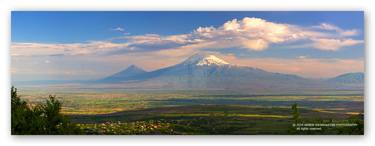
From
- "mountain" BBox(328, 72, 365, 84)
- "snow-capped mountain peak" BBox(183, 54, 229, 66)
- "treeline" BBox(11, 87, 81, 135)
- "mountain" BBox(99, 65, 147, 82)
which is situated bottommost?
"treeline" BBox(11, 87, 81, 135)

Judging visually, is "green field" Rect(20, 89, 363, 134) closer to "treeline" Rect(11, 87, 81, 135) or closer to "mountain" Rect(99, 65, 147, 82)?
"treeline" Rect(11, 87, 81, 135)

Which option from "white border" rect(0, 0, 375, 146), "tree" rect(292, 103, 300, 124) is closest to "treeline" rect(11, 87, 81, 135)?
"white border" rect(0, 0, 375, 146)

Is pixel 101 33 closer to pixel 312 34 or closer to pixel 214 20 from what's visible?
pixel 214 20

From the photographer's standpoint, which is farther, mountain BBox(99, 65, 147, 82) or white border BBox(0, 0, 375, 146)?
mountain BBox(99, 65, 147, 82)

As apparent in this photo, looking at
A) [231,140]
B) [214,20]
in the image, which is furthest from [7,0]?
[231,140]

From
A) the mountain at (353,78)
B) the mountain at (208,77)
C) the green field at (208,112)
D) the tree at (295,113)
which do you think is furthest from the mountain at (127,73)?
the mountain at (353,78)

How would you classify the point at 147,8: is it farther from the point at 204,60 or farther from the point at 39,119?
the point at 39,119
